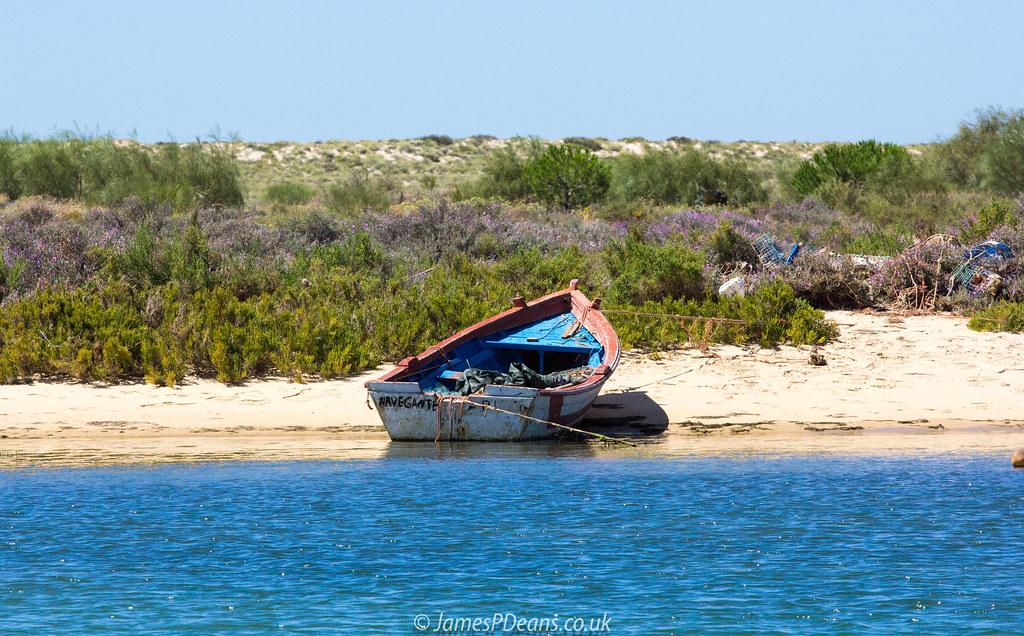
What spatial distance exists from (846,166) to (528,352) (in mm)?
30017

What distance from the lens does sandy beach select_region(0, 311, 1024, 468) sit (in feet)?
45.3

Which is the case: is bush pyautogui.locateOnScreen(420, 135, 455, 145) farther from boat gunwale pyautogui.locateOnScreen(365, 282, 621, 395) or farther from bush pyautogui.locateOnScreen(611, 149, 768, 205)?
boat gunwale pyautogui.locateOnScreen(365, 282, 621, 395)

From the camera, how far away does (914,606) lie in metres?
8.72

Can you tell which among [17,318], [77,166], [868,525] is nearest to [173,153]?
[77,166]

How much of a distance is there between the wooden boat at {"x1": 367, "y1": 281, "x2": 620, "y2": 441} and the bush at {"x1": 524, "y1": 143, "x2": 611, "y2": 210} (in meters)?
23.7

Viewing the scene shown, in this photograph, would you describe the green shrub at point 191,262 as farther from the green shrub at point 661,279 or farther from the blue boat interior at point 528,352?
the green shrub at point 661,279

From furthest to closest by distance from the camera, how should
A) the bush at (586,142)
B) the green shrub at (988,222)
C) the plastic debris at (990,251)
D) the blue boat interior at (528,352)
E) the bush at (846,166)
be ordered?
the bush at (586,142), the bush at (846,166), the green shrub at (988,222), the plastic debris at (990,251), the blue boat interior at (528,352)

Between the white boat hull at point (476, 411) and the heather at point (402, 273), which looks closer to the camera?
the white boat hull at point (476, 411)

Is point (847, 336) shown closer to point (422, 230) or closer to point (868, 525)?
point (868, 525)

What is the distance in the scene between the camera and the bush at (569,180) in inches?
1576

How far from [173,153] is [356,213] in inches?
444

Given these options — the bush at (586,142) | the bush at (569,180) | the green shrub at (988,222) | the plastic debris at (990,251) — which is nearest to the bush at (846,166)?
the bush at (569,180)

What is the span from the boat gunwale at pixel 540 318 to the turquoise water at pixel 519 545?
1157 millimetres

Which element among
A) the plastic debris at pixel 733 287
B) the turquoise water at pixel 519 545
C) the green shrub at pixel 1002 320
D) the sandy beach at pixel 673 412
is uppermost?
the plastic debris at pixel 733 287
